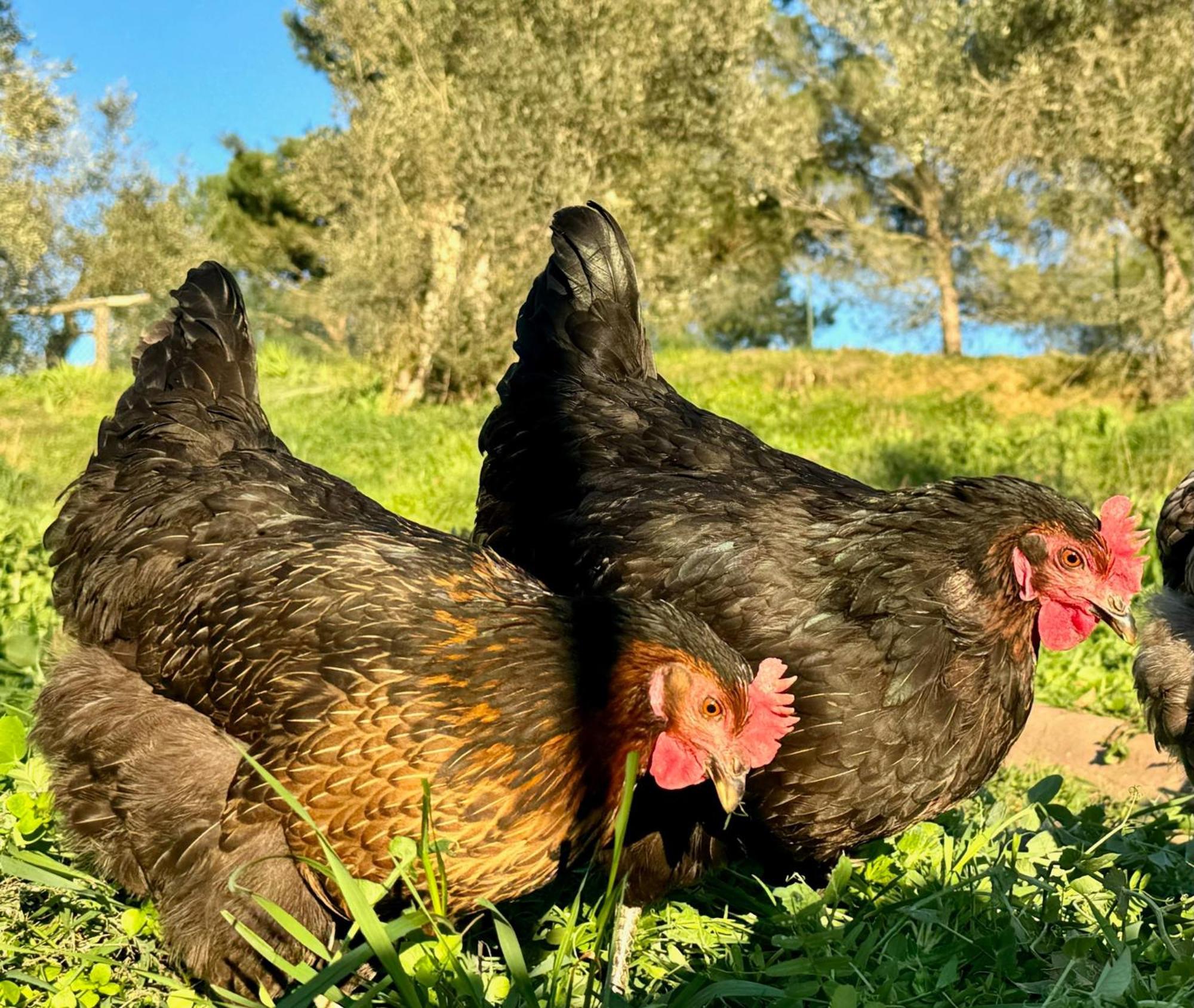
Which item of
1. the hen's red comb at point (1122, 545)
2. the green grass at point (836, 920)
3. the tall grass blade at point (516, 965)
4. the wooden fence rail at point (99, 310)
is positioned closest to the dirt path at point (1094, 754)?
the green grass at point (836, 920)

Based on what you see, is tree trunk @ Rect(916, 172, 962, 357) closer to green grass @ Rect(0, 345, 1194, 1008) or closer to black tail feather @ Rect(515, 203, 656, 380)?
green grass @ Rect(0, 345, 1194, 1008)

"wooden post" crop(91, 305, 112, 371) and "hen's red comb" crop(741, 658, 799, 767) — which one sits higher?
"wooden post" crop(91, 305, 112, 371)

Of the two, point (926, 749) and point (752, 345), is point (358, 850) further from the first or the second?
point (752, 345)

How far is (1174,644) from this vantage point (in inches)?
119

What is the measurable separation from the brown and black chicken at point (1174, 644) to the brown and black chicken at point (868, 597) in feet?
3.19

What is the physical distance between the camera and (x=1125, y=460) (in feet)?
24.0

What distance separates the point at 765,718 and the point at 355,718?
0.74m

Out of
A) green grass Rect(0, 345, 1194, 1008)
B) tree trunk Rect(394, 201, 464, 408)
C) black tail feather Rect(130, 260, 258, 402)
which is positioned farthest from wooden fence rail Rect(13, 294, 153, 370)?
black tail feather Rect(130, 260, 258, 402)

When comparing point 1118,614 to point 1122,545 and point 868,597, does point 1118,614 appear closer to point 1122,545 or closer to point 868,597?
point 1122,545

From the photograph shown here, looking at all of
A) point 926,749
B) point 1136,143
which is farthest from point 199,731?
point 1136,143

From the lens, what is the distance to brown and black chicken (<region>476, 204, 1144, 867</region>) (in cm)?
212

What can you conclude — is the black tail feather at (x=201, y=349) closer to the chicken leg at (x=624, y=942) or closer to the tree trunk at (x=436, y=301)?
the chicken leg at (x=624, y=942)

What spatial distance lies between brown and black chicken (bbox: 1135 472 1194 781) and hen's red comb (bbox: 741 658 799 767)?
1.72m

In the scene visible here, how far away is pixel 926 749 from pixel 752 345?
20.8 metres
